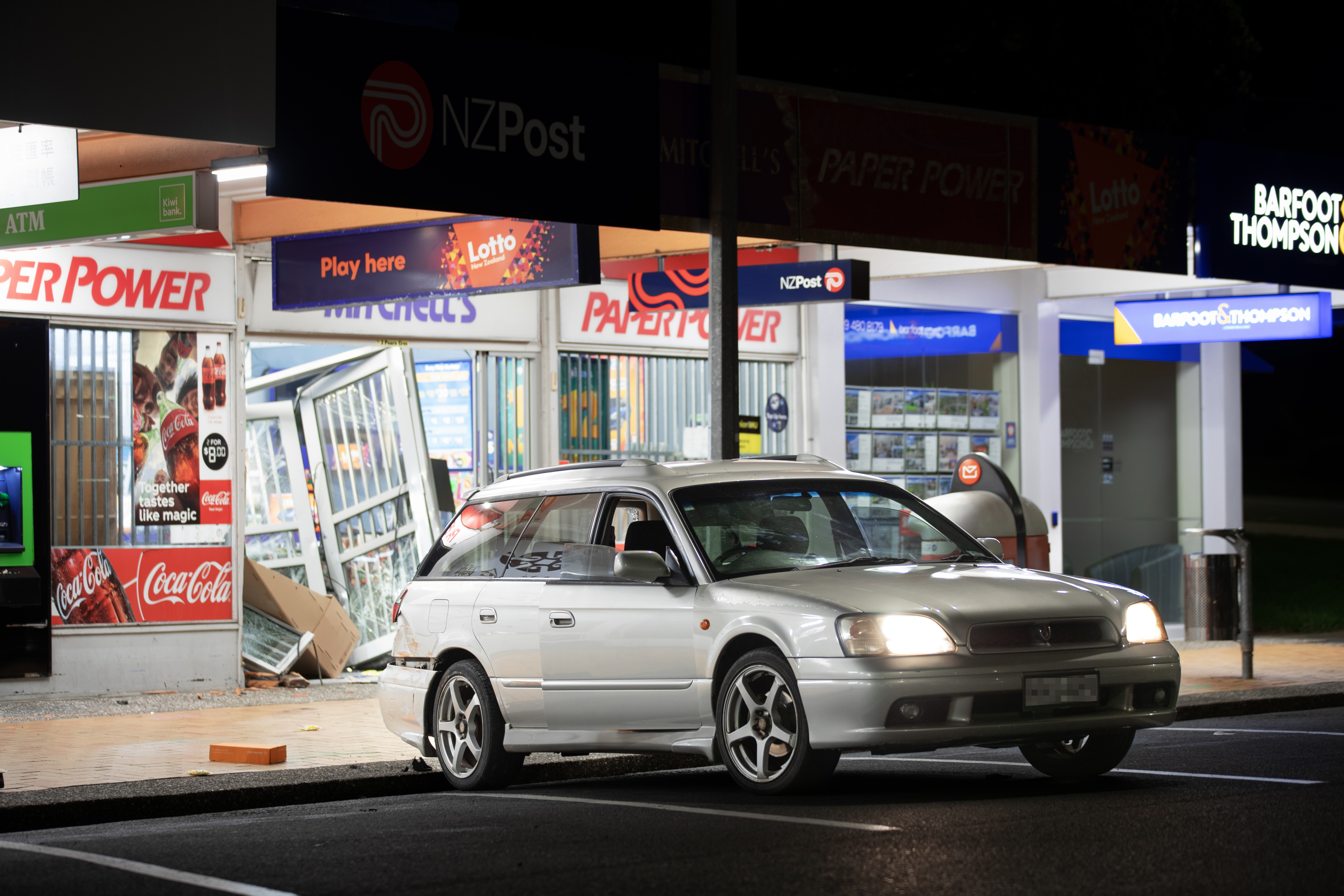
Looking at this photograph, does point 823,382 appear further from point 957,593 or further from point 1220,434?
point 957,593

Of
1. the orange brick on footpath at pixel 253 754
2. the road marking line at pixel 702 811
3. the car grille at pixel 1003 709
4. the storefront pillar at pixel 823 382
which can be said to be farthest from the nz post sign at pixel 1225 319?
the orange brick on footpath at pixel 253 754

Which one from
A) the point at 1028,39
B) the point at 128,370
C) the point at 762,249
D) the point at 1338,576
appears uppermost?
the point at 1028,39

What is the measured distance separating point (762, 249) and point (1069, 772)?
9.35m

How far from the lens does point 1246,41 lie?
32188 millimetres

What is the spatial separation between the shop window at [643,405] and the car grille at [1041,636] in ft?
30.5

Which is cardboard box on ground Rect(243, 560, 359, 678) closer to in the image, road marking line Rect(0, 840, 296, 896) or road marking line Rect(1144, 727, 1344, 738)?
road marking line Rect(1144, 727, 1344, 738)

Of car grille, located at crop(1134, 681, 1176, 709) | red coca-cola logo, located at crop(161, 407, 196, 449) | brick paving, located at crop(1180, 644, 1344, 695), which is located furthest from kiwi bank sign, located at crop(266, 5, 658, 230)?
brick paving, located at crop(1180, 644, 1344, 695)

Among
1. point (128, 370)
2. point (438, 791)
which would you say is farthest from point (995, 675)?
point (128, 370)

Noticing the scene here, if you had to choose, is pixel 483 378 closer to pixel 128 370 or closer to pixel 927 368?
pixel 128 370

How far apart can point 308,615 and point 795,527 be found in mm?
8295

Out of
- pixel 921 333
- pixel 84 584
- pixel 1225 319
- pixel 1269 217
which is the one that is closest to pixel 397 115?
pixel 84 584

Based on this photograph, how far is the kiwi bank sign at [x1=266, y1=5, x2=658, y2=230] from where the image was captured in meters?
11.1

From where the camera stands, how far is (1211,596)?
18.6 m

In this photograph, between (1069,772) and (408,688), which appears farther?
(408,688)
